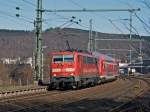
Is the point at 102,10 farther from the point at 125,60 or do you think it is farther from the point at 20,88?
the point at 125,60

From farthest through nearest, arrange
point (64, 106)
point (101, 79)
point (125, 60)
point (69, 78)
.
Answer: point (125, 60)
point (101, 79)
point (69, 78)
point (64, 106)

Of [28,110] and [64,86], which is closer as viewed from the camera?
[28,110]

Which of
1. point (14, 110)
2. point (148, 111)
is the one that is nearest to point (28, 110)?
point (14, 110)

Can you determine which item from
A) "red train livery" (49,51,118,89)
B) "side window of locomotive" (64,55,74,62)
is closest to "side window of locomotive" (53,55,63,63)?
"red train livery" (49,51,118,89)

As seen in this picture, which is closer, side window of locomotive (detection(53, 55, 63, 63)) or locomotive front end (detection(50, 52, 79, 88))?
locomotive front end (detection(50, 52, 79, 88))

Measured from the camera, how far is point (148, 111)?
2188 centimetres

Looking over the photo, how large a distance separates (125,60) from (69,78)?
4277 inches

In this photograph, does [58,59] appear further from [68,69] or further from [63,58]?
[68,69]

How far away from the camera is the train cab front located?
41.9m

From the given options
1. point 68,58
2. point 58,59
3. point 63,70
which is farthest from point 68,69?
point 58,59

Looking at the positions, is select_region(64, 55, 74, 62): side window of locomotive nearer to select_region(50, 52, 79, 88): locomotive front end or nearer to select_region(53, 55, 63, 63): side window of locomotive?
select_region(50, 52, 79, 88): locomotive front end

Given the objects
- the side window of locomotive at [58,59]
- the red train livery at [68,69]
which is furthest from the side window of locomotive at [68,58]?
the side window of locomotive at [58,59]

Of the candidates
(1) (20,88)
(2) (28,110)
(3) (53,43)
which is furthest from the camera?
(3) (53,43)

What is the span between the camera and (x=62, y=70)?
42.4m
